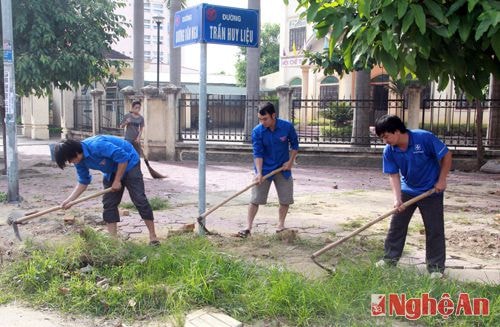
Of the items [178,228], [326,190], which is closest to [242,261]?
[178,228]

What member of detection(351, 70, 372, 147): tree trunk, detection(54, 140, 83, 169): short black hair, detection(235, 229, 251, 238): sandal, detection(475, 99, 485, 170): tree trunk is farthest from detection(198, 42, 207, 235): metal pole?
detection(351, 70, 372, 147): tree trunk


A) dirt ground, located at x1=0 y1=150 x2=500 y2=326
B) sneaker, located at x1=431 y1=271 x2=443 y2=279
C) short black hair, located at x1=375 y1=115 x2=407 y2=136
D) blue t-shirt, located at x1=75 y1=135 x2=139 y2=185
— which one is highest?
short black hair, located at x1=375 y1=115 x2=407 y2=136

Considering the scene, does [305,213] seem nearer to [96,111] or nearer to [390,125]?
[390,125]

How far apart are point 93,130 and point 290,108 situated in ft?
24.9

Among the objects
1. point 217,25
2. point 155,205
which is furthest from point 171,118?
point 217,25

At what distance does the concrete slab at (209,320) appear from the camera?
11.5ft

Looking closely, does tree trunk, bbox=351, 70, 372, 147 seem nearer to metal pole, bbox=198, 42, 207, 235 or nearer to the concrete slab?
metal pole, bbox=198, 42, 207, 235

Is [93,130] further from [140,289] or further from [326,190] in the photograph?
[140,289]

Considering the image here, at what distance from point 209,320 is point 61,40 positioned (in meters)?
8.69

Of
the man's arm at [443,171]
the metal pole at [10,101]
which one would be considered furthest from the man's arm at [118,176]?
the metal pole at [10,101]

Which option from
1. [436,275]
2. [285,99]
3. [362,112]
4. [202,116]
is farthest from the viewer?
[285,99]

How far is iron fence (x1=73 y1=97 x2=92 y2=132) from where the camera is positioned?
19.9 metres

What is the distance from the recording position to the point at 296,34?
34.4 meters

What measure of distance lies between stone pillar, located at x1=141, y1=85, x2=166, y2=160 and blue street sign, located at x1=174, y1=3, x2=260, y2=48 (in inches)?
342
